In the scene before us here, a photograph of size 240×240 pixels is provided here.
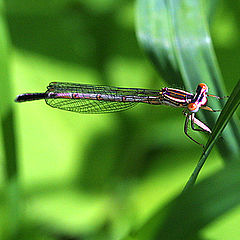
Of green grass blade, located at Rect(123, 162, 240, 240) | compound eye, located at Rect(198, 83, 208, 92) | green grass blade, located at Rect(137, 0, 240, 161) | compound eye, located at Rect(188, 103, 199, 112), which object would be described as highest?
green grass blade, located at Rect(137, 0, 240, 161)

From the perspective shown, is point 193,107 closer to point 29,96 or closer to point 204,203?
point 204,203

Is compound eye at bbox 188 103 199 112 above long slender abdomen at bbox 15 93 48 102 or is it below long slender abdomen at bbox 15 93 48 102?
below

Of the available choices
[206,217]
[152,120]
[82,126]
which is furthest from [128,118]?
[206,217]

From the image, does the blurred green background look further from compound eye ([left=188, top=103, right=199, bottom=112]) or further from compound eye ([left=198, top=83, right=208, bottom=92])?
compound eye ([left=198, top=83, right=208, bottom=92])

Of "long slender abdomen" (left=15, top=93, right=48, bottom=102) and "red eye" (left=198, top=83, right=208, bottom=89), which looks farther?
"long slender abdomen" (left=15, top=93, right=48, bottom=102)

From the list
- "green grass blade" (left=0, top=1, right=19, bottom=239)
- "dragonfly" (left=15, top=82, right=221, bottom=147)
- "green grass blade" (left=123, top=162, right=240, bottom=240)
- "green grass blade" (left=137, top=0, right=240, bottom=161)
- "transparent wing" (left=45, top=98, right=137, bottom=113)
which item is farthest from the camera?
"transparent wing" (left=45, top=98, right=137, bottom=113)

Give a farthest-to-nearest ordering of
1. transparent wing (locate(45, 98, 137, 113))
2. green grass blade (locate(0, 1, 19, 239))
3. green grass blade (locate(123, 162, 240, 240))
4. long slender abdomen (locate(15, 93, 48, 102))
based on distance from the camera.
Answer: transparent wing (locate(45, 98, 137, 113))
long slender abdomen (locate(15, 93, 48, 102))
green grass blade (locate(0, 1, 19, 239))
green grass blade (locate(123, 162, 240, 240))

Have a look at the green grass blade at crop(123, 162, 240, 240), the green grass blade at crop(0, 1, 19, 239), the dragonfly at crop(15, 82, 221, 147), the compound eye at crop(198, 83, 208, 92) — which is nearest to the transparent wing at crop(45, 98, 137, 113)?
the dragonfly at crop(15, 82, 221, 147)

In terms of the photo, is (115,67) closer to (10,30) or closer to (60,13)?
(60,13)
